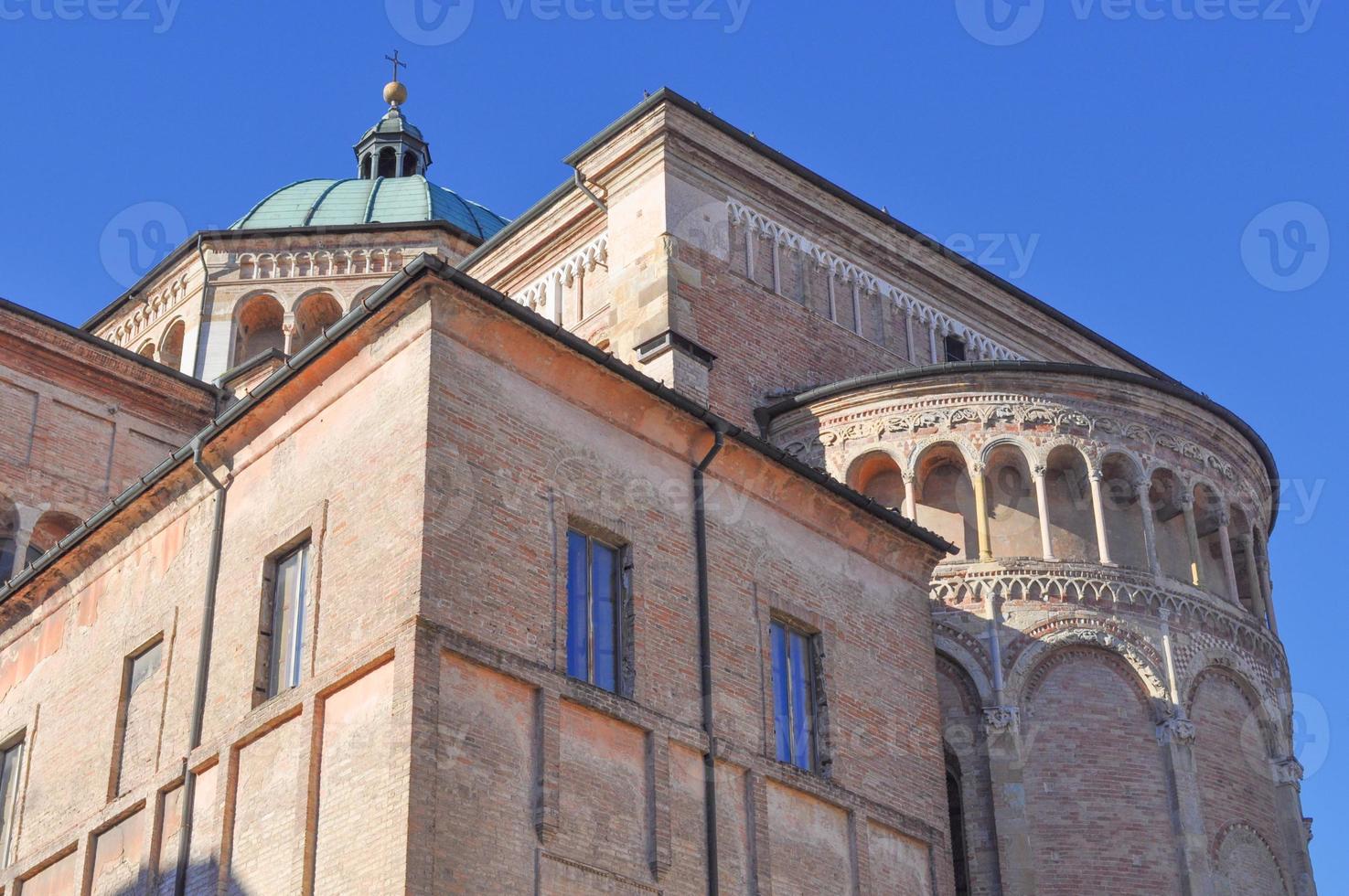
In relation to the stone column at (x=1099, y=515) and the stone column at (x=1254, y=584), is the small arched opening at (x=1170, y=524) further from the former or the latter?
the stone column at (x=1254, y=584)

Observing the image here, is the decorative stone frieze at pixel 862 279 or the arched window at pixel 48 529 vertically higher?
the decorative stone frieze at pixel 862 279

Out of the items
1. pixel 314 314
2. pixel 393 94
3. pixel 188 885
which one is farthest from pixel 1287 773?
pixel 393 94

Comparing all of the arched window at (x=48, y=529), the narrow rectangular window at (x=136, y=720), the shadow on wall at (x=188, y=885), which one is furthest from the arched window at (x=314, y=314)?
the shadow on wall at (x=188, y=885)

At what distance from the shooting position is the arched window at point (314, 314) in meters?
35.0

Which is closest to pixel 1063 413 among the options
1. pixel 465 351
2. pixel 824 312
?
pixel 824 312

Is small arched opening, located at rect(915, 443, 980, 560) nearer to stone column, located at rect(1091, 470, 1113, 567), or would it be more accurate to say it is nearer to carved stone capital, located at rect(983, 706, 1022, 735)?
stone column, located at rect(1091, 470, 1113, 567)

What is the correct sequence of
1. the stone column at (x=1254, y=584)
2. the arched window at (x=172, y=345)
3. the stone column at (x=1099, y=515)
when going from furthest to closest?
the arched window at (x=172, y=345) < the stone column at (x=1254, y=584) < the stone column at (x=1099, y=515)

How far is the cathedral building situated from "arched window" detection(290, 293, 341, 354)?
6024mm

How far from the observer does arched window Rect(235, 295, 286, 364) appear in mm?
35000

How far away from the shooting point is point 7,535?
1038 inches

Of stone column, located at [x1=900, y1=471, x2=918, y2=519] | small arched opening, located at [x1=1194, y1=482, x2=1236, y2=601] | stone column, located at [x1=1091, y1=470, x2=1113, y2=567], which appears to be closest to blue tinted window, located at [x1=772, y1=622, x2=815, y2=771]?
stone column, located at [x1=900, y1=471, x2=918, y2=519]

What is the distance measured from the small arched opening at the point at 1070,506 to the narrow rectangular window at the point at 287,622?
10.2 m

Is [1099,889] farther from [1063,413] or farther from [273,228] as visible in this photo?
[273,228]

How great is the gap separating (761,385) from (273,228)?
13720 millimetres
